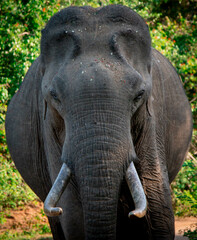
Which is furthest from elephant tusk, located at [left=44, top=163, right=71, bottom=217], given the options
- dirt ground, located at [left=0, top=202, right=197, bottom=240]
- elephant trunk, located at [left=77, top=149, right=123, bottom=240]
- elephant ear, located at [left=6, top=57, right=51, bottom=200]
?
dirt ground, located at [left=0, top=202, right=197, bottom=240]

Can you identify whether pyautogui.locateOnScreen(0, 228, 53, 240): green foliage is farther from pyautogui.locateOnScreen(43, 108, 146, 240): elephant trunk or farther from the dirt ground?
pyautogui.locateOnScreen(43, 108, 146, 240): elephant trunk

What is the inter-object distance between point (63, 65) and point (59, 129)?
0.53m

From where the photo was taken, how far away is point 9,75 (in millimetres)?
8719

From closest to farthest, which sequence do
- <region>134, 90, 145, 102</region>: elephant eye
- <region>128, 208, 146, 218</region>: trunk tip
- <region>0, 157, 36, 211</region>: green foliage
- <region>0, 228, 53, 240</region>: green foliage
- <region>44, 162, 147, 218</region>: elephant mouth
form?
<region>128, 208, 146, 218</region>: trunk tip → <region>44, 162, 147, 218</region>: elephant mouth → <region>134, 90, 145, 102</region>: elephant eye → <region>0, 228, 53, 240</region>: green foliage → <region>0, 157, 36, 211</region>: green foliage

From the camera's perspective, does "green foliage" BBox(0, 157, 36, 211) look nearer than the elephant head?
No

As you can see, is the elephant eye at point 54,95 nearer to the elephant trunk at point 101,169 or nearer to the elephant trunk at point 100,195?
the elephant trunk at point 101,169

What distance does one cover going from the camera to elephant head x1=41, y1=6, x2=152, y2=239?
327 cm

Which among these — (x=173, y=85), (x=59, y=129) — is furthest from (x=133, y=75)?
(x=173, y=85)

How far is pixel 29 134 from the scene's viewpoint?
5.55 m

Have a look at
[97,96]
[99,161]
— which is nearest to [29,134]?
[97,96]

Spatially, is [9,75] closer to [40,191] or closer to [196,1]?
[40,191]

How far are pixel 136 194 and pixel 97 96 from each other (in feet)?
2.29

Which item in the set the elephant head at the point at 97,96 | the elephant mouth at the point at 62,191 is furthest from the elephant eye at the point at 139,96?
the elephant mouth at the point at 62,191

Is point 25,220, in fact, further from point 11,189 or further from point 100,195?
point 100,195
